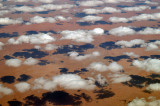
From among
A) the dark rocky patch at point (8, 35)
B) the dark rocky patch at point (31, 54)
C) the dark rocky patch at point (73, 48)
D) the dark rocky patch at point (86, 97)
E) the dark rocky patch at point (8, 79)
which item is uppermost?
the dark rocky patch at point (8, 35)

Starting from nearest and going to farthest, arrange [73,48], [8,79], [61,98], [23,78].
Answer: [61,98] < [8,79] < [23,78] < [73,48]

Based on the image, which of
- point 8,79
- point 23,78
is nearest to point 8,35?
point 8,79

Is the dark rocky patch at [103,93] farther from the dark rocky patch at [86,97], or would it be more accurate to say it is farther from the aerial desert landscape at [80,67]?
the dark rocky patch at [86,97]

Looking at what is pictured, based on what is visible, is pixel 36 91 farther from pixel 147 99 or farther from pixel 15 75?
pixel 147 99

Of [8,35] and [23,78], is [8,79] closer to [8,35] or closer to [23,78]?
[23,78]

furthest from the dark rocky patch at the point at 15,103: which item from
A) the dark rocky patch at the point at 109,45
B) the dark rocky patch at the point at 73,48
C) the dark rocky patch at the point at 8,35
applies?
the dark rocky patch at the point at 8,35

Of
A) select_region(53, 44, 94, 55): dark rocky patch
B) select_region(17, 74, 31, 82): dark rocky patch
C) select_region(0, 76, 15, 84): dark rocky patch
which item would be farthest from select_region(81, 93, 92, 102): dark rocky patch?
select_region(53, 44, 94, 55): dark rocky patch

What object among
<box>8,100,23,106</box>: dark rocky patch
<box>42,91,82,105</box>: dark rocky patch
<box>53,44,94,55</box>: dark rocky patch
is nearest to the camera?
<box>8,100,23,106</box>: dark rocky patch

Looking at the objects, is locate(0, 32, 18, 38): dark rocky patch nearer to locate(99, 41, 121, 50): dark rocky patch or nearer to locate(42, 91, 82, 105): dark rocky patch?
locate(99, 41, 121, 50): dark rocky patch
